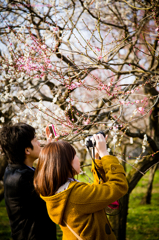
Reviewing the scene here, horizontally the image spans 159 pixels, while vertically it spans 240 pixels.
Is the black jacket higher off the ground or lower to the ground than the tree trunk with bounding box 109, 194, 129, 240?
higher

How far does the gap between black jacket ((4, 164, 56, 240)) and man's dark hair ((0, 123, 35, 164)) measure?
0.35 ft

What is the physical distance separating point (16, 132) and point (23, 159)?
21 centimetres

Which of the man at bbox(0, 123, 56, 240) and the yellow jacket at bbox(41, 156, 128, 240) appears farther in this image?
the man at bbox(0, 123, 56, 240)

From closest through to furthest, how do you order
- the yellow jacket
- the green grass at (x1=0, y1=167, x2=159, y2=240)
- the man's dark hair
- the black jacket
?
the yellow jacket
the black jacket
the man's dark hair
the green grass at (x1=0, y1=167, x2=159, y2=240)

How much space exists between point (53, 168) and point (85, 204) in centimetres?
26

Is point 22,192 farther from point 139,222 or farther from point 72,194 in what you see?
point 139,222

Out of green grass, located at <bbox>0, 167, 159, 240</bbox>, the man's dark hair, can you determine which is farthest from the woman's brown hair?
green grass, located at <bbox>0, 167, 159, 240</bbox>

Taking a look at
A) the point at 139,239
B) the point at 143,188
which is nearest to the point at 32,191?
the point at 139,239

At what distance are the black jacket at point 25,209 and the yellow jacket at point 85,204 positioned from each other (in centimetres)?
29

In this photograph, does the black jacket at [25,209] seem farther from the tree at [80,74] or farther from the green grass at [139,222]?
the green grass at [139,222]

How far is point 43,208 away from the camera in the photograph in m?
1.41

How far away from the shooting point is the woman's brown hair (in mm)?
1110

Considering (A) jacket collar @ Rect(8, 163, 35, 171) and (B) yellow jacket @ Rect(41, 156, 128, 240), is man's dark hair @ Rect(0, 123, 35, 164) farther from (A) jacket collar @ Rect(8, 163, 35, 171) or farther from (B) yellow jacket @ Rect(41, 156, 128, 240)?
(B) yellow jacket @ Rect(41, 156, 128, 240)

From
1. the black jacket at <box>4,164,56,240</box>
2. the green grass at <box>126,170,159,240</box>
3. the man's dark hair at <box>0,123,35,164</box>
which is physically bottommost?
the green grass at <box>126,170,159,240</box>
